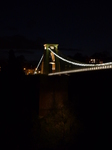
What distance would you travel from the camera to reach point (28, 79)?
72.1 feet

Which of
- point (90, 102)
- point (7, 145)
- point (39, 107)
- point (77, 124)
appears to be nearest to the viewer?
point (7, 145)

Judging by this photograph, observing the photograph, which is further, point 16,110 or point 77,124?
point 16,110

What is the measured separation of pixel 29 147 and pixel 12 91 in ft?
20.1

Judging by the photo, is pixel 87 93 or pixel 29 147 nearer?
pixel 29 147

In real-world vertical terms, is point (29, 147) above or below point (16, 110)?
below

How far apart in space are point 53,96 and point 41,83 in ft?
3.78

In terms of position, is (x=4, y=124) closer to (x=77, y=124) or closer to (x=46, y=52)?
(x=77, y=124)

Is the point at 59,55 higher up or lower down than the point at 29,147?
higher up

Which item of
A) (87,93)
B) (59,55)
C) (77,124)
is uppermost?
(59,55)

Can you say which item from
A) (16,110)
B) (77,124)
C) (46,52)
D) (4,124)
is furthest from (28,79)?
(77,124)

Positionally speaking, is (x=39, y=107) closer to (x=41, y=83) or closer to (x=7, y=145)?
(x=41, y=83)

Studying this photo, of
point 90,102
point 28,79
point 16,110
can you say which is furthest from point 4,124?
point 28,79

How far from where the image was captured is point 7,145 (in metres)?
12.1

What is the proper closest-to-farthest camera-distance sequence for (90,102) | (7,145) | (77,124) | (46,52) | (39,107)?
(7,145) < (77,124) < (90,102) < (39,107) < (46,52)
